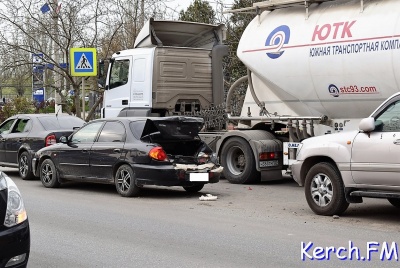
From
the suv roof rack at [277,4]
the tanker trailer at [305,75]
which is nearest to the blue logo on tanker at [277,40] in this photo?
the tanker trailer at [305,75]

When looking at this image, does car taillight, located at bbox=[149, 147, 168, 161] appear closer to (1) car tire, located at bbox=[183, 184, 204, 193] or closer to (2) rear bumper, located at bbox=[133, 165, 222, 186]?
(2) rear bumper, located at bbox=[133, 165, 222, 186]

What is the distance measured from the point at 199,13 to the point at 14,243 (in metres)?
24.6

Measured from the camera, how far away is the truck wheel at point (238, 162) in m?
14.1

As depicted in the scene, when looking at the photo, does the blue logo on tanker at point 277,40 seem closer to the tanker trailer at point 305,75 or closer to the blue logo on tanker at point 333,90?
the tanker trailer at point 305,75

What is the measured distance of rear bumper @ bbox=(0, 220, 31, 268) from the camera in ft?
16.6

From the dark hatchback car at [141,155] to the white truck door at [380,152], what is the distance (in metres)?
3.55

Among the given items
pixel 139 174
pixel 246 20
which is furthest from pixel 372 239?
pixel 246 20

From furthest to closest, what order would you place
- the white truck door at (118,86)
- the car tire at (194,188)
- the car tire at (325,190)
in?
1. the white truck door at (118,86)
2. the car tire at (194,188)
3. the car tire at (325,190)

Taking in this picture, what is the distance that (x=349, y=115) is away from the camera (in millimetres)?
12664

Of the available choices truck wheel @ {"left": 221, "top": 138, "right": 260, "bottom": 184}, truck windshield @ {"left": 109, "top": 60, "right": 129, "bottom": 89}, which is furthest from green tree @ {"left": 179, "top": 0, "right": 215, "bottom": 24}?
truck wheel @ {"left": 221, "top": 138, "right": 260, "bottom": 184}

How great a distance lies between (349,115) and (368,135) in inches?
147

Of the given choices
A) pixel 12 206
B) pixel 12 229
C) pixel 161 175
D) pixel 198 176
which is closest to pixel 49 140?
pixel 161 175

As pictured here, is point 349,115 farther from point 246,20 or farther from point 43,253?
point 246,20

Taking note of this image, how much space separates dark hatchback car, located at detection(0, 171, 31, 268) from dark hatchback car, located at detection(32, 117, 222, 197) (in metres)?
6.10
